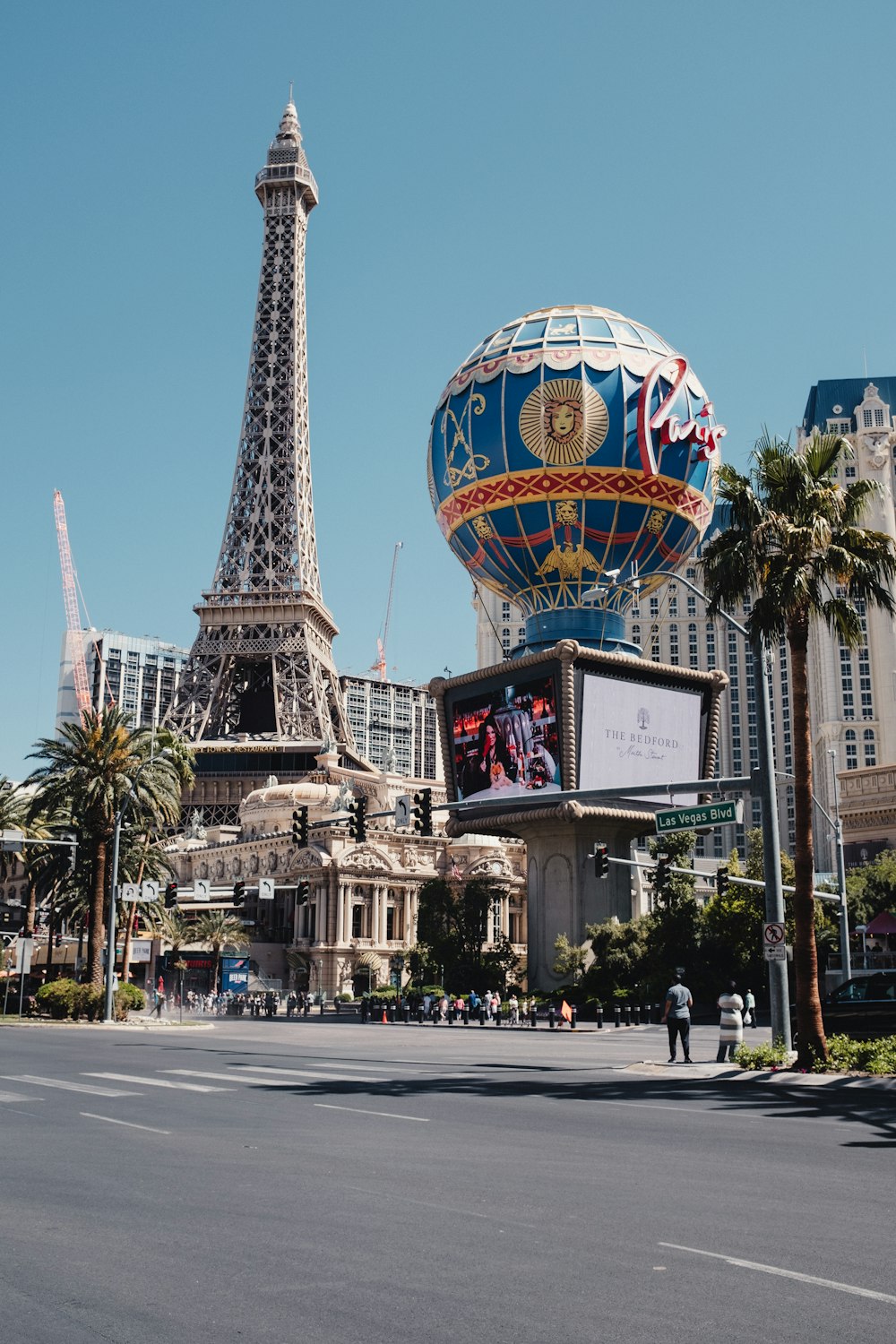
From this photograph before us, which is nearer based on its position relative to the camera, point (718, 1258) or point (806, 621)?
point (718, 1258)

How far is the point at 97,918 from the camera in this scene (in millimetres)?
45094

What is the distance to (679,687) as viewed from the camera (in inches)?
2265

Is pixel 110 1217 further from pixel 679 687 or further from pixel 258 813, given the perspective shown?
pixel 258 813

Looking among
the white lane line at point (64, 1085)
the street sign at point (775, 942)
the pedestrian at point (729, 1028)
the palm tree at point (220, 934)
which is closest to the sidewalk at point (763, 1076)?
the pedestrian at point (729, 1028)

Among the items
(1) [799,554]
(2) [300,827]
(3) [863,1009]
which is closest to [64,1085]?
(2) [300,827]

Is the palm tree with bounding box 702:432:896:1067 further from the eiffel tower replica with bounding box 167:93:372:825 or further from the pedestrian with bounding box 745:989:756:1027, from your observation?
the eiffel tower replica with bounding box 167:93:372:825

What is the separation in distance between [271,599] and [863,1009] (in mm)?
99606

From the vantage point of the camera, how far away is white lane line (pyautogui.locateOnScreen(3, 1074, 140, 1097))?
18.0m

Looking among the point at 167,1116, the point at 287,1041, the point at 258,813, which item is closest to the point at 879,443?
the point at 258,813

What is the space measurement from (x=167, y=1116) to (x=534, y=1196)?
22.8 feet

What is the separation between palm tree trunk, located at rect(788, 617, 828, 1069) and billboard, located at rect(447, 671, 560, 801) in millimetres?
29264

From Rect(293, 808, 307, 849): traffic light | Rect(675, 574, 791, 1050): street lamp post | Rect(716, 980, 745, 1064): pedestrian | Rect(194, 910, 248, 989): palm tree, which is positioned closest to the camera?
Rect(675, 574, 791, 1050): street lamp post

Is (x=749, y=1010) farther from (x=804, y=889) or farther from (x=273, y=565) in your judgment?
(x=273, y=565)

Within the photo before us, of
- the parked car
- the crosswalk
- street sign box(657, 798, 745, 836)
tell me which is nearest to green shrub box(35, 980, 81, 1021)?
the crosswalk
